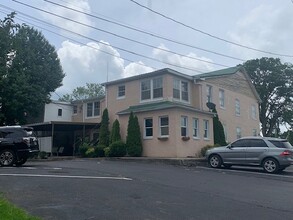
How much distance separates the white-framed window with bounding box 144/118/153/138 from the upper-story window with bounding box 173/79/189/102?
2915mm

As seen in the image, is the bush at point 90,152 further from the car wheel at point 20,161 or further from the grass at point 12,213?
the grass at point 12,213

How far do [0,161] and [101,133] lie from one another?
37.9ft

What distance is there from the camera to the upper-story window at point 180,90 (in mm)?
26484

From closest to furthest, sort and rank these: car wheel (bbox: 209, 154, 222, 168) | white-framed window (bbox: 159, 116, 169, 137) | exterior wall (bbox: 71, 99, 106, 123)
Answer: car wheel (bbox: 209, 154, 222, 168)
white-framed window (bbox: 159, 116, 169, 137)
exterior wall (bbox: 71, 99, 106, 123)

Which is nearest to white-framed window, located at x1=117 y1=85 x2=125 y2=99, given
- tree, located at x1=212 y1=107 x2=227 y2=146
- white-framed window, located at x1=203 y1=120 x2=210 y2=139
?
white-framed window, located at x1=203 y1=120 x2=210 y2=139

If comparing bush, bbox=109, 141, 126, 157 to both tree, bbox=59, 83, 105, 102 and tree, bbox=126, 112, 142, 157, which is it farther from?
tree, bbox=59, 83, 105, 102

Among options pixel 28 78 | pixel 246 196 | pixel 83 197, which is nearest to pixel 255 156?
pixel 246 196

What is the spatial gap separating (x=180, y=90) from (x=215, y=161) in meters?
8.67

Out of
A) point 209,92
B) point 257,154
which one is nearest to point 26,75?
point 209,92

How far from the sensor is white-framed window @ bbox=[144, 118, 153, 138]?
24569 millimetres

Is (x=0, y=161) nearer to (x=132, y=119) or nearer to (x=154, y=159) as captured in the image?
(x=154, y=159)

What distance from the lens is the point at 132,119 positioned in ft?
81.9

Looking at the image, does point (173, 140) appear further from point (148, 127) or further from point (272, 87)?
point (272, 87)

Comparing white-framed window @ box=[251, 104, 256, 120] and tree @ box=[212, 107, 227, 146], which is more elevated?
white-framed window @ box=[251, 104, 256, 120]
